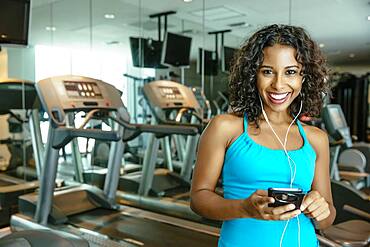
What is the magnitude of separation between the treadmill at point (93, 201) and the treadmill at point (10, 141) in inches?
19.6

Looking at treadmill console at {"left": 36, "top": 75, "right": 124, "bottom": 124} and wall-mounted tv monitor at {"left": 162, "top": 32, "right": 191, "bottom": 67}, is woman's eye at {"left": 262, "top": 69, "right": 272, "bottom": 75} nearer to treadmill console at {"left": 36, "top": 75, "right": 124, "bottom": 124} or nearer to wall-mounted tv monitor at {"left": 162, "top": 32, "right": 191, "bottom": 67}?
treadmill console at {"left": 36, "top": 75, "right": 124, "bottom": 124}

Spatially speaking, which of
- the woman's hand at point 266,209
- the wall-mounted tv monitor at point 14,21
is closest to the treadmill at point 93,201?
the wall-mounted tv monitor at point 14,21

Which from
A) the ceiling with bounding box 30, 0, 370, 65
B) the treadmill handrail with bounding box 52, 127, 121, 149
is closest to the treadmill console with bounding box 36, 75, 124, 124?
the treadmill handrail with bounding box 52, 127, 121, 149

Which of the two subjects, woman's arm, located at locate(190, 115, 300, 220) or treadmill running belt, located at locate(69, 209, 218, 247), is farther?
treadmill running belt, located at locate(69, 209, 218, 247)

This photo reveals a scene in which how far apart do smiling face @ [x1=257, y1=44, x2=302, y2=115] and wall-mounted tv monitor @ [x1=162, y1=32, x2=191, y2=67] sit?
13.3 ft

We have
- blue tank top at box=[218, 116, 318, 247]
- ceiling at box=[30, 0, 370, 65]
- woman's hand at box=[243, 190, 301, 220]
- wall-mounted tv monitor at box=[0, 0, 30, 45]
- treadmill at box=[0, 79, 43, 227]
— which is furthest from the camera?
ceiling at box=[30, 0, 370, 65]

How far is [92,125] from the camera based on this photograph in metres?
4.22

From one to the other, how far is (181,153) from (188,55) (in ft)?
4.52

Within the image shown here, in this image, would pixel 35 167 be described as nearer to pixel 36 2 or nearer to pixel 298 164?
pixel 36 2

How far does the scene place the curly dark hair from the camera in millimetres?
1050

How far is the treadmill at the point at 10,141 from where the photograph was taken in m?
3.80

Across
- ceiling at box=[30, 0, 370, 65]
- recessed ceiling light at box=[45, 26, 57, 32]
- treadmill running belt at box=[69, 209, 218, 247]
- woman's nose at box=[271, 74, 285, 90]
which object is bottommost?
treadmill running belt at box=[69, 209, 218, 247]

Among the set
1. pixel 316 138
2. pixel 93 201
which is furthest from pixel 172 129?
pixel 316 138

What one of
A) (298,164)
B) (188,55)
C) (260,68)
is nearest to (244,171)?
(298,164)
